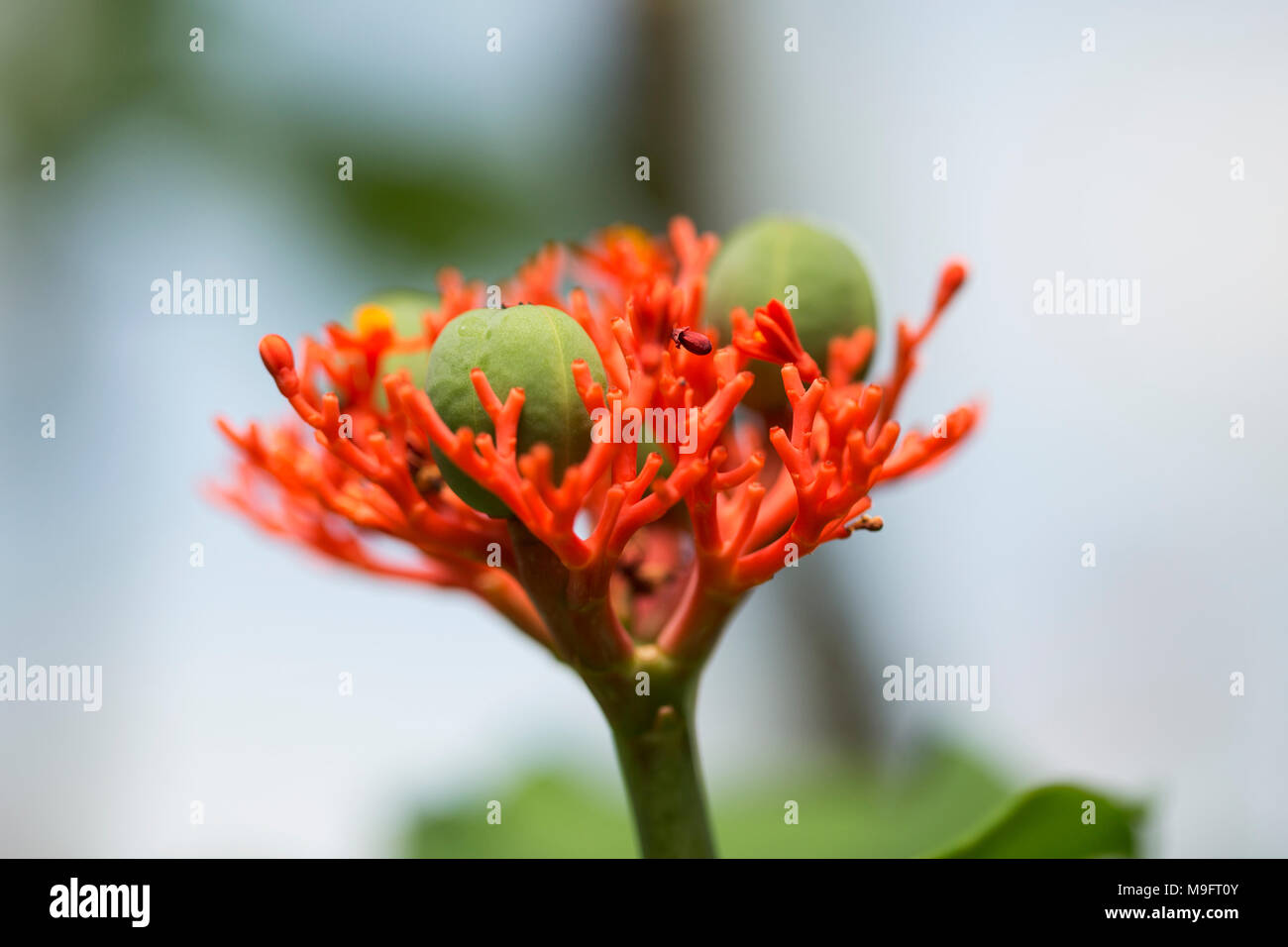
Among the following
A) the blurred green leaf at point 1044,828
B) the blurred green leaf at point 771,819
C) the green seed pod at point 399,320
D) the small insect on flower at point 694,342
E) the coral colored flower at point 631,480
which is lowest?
the blurred green leaf at point 771,819

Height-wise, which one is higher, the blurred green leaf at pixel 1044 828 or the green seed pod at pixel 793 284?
the green seed pod at pixel 793 284

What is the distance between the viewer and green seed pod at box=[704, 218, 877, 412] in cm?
179

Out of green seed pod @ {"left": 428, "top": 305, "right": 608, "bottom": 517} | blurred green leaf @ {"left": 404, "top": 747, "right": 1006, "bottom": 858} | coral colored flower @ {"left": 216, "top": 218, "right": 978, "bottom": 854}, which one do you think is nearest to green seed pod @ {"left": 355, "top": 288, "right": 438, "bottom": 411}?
coral colored flower @ {"left": 216, "top": 218, "right": 978, "bottom": 854}

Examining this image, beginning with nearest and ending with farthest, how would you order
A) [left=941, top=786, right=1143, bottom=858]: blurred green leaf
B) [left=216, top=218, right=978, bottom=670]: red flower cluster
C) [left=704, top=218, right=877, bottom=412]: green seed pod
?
1. [left=216, top=218, right=978, bottom=670]: red flower cluster
2. [left=941, top=786, right=1143, bottom=858]: blurred green leaf
3. [left=704, top=218, right=877, bottom=412]: green seed pod

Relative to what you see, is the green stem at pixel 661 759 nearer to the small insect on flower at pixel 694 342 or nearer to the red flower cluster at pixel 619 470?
the red flower cluster at pixel 619 470

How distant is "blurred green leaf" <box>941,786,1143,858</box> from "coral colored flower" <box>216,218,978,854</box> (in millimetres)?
452

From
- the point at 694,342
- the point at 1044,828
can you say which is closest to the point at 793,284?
the point at 694,342

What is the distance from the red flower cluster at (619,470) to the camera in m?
1.43

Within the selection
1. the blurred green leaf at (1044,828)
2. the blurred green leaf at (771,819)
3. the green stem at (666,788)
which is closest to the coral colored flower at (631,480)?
the green stem at (666,788)

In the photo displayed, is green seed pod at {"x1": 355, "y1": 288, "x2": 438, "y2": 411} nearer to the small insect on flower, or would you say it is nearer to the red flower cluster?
the red flower cluster

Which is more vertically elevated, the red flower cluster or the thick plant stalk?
the red flower cluster

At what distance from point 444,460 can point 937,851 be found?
100 cm

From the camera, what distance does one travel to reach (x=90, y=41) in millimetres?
4832

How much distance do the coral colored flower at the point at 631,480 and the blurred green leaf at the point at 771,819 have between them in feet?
3.71
